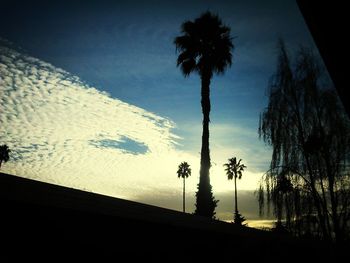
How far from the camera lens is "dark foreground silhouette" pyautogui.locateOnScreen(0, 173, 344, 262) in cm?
129

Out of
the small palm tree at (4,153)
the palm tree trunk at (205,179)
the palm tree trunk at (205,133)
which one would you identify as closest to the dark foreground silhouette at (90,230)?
the palm tree trunk at (205,179)

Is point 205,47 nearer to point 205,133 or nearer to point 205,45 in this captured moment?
point 205,45

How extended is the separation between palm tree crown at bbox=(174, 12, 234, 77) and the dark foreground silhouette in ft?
58.6

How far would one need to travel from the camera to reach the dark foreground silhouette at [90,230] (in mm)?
1295

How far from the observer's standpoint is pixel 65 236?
4.75 ft

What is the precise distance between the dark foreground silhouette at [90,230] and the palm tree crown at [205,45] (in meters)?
17.9

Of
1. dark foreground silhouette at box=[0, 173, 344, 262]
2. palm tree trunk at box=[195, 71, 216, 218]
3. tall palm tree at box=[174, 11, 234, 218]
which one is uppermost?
tall palm tree at box=[174, 11, 234, 218]

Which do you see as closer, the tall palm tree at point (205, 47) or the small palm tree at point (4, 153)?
the tall palm tree at point (205, 47)

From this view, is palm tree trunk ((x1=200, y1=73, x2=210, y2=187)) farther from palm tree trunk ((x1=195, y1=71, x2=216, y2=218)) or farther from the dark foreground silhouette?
the dark foreground silhouette

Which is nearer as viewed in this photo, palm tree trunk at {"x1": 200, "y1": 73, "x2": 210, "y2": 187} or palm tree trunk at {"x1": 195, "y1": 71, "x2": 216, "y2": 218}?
palm tree trunk at {"x1": 195, "y1": 71, "x2": 216, "y2": 218}

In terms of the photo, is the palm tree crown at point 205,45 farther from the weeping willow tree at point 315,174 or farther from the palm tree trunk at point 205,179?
the weeping willow tree at point 315,174

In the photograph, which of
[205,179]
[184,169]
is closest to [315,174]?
[205,179]

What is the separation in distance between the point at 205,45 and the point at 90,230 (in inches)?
770

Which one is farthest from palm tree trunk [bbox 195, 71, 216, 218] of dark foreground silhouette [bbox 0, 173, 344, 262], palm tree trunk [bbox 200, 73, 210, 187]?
dark foreground silhouette [bbox 0, 173, 344, 262]
